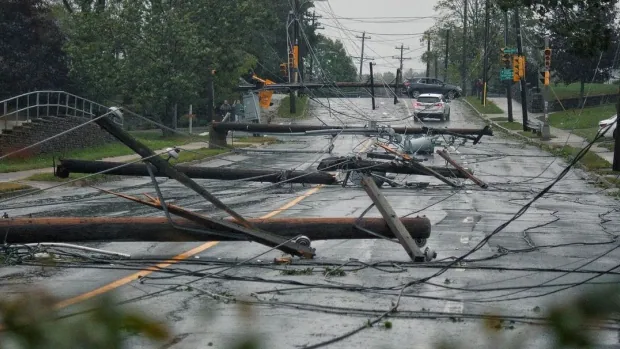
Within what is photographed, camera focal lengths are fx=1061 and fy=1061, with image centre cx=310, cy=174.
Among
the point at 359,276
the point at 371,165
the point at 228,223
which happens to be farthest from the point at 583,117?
the point at 359,276

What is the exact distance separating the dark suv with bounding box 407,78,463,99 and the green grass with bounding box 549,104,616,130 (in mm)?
14002

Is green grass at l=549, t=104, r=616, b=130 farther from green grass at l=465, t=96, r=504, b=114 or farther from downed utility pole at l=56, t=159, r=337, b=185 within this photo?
downed utility pole at l=56, t=159, r=337, b=185

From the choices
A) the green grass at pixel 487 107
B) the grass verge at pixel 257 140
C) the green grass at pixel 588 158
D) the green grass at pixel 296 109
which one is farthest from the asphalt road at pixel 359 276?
the green grass at pixel 487 107

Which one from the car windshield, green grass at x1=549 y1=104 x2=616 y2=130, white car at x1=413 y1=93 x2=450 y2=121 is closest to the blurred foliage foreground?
green grass at x1=549 y1=104 x2=616 y2=130

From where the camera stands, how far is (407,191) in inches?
1061

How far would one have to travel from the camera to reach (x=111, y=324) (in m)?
1.98

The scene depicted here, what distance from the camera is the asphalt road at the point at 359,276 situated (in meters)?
5.81

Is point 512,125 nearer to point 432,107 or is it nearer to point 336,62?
point 432,107

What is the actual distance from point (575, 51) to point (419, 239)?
813cm

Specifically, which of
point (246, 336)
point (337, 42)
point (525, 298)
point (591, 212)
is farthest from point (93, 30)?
point (337, 42)

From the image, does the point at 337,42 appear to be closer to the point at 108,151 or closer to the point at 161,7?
the point at 161,7

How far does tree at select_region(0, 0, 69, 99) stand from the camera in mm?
46281

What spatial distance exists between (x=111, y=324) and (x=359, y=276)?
10.4m

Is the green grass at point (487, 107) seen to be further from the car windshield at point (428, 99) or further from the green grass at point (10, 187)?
the green grass at point (10, 187)
